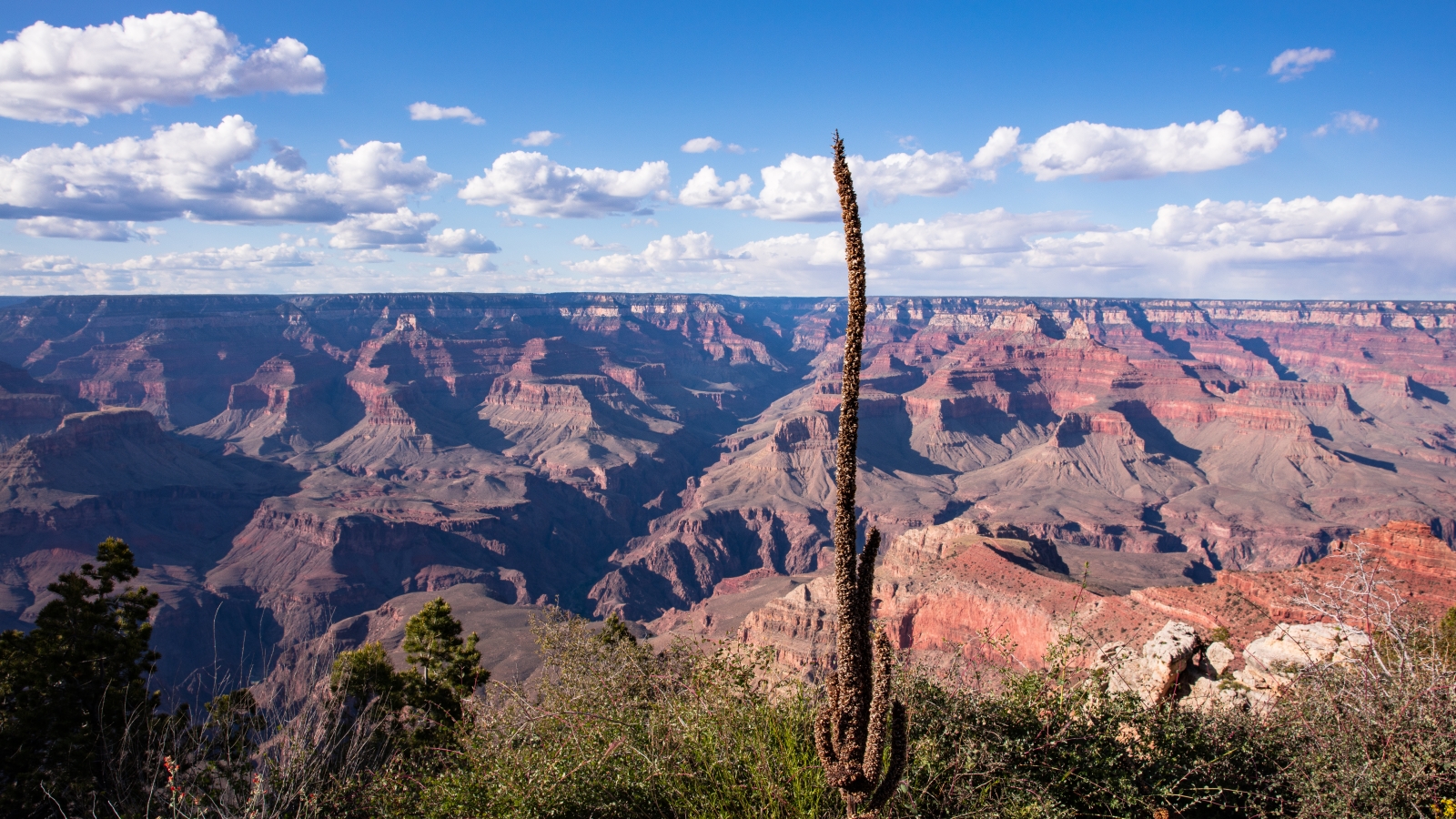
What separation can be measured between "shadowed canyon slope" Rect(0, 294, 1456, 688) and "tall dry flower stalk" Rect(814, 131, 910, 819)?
2287 inches

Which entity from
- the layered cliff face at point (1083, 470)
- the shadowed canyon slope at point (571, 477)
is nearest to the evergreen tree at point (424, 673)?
the shadowed canyon slope at point (571, 477)

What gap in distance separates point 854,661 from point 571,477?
14397 cm

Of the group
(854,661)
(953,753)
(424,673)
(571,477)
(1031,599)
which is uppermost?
(854,661)

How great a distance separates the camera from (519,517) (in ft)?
385

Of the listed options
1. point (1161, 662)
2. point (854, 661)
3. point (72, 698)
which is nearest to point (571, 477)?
point (72, 698)

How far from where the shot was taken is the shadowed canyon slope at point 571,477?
9231 centimetres

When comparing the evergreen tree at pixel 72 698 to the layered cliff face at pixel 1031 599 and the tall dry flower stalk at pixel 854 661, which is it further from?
the tall dry flower stalk at pixel 854 661

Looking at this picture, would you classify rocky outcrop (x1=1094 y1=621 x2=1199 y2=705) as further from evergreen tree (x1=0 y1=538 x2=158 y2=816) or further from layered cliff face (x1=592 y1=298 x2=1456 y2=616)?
layered cliff face (x1=592 y1=298 x2=1456 y2=616)

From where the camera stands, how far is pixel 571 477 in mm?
145625

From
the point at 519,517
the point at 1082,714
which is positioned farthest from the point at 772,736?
the point at 519,517

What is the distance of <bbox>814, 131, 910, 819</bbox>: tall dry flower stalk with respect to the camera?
6023 mm

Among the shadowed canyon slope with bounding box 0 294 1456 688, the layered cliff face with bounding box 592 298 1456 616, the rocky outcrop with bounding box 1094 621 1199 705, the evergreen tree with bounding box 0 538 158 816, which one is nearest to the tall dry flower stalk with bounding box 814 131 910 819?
the rocky outcrop with bounding box 1094 621 1199 705

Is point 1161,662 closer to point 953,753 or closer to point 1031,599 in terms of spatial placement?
point 953,753

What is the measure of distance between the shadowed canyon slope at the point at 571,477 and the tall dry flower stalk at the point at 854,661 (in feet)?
191
